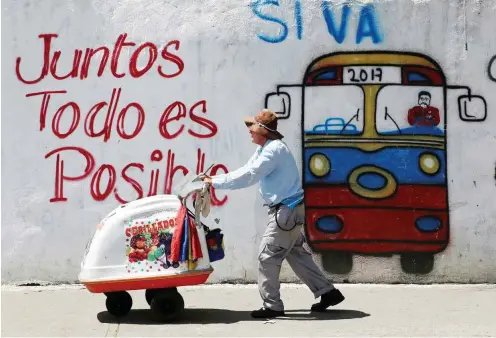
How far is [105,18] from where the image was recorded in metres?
8.75

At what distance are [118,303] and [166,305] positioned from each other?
45 centimetres

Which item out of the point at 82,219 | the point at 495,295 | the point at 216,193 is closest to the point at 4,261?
the point at 82,219

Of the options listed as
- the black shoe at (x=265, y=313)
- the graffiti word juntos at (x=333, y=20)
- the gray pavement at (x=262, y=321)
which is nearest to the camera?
the gray pavement at (x=262, y=321)

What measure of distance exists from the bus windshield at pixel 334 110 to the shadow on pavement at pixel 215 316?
5.73ft

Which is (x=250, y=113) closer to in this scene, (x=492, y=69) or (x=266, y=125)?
(x=266, y=125)

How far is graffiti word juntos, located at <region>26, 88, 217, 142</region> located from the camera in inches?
345

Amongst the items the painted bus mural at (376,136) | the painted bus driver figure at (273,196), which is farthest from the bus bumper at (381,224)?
the painted bus driver figure at (273,196)

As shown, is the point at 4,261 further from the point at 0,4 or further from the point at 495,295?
the point at 495,295

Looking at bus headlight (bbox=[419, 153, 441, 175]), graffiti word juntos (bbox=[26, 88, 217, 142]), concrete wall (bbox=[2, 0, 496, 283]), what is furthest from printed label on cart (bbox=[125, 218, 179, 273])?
bus headlight (bbox=[419, 153, 441, 175])

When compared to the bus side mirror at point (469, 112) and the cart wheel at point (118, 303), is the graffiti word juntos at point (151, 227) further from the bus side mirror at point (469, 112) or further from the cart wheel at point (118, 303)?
the bus side mirror at point (469, 112)

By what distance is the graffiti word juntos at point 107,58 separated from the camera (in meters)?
8.76

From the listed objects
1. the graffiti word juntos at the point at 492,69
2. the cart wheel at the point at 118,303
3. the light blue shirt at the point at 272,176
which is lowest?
the cart wheel at the point at 118,303

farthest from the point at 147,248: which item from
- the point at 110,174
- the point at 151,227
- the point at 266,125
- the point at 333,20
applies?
the point at 333,20

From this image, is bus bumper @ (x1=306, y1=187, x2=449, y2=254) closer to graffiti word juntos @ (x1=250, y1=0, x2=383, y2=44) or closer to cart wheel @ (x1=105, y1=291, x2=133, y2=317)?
graffiti word juntos @ (x1=250, y1=0, x2=383, y2=44)
